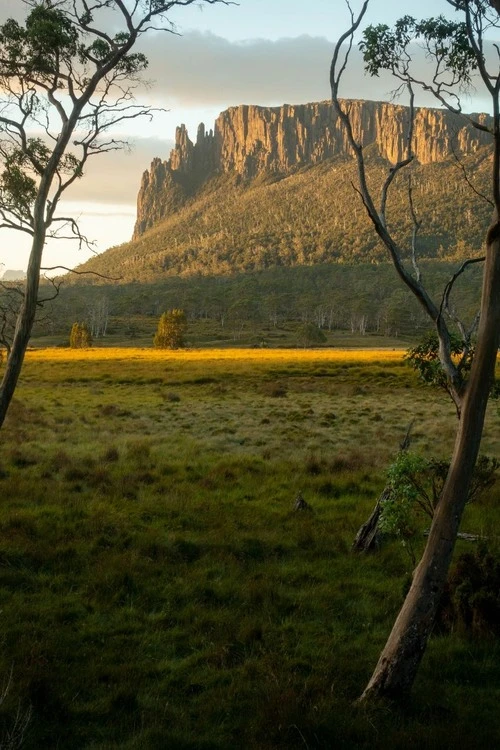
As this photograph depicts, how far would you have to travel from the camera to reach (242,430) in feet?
86.0

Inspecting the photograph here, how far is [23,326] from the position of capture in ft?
34.2

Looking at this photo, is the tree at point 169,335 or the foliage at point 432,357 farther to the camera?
the tree at point 169,335

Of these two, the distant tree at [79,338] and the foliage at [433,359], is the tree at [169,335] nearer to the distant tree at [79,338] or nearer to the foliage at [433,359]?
the distant tree at [79,338]

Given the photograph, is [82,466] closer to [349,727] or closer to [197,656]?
[197,656]

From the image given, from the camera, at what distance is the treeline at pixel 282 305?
136375 mm

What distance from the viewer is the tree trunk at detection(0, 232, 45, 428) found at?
401 inches

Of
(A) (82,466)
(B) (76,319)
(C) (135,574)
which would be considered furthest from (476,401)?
(B) (76,319)

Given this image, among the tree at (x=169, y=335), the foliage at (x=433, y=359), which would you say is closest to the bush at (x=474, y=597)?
the foliage at (x=433, y=359)

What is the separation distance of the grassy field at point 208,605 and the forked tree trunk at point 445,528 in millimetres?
400

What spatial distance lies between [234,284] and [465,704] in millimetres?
195265

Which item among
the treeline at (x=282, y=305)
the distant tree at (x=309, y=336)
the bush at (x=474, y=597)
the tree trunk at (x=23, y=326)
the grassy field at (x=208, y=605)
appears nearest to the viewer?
the grassy field at (x=208, y=605)

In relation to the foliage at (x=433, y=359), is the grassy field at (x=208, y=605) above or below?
below

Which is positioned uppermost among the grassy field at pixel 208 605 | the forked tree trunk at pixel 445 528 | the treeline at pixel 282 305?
the treeline at pixel 282 305

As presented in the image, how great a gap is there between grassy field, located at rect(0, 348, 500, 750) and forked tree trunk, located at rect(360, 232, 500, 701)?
15.8 inches
